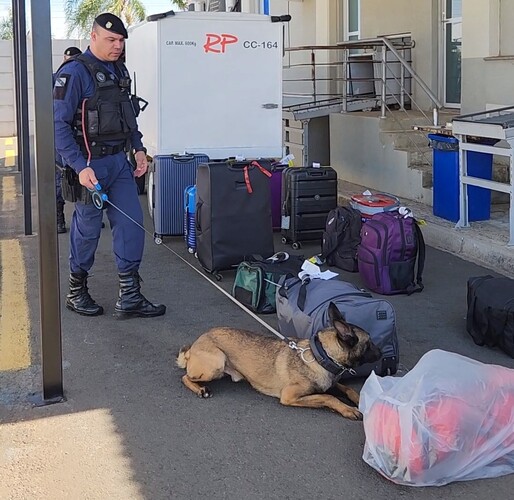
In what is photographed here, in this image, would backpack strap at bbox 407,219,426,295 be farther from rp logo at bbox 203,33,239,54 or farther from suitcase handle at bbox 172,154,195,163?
rp logo at bbox 203,33,239,54

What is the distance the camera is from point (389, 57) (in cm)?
1169

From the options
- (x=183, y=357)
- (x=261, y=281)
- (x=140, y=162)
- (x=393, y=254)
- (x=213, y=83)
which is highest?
(x=213, y=83)

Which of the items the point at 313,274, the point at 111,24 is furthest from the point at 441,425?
the point at 111,24

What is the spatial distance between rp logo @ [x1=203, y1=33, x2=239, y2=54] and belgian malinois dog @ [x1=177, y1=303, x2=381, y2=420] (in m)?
4.25

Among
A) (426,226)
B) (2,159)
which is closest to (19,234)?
(426,226)

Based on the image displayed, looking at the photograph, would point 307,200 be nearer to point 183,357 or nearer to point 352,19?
point 183,357

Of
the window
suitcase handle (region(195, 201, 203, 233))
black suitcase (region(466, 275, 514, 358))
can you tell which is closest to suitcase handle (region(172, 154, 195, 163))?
suitcase handle (region(195, 201, 203, 233))

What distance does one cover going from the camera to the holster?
5195 millimetres

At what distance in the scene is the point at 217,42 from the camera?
771 centimetres

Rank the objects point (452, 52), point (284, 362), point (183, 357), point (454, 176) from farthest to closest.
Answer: point (452, 52) < point (454, 176) < point (183, 357) < point (284, 362)

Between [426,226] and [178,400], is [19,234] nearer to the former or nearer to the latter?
[426,226]

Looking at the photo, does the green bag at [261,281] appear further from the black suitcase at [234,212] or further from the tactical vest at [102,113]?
the tactical vest at [102,113]

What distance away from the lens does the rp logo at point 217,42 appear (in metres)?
7.70

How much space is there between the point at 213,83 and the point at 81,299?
122 inches
